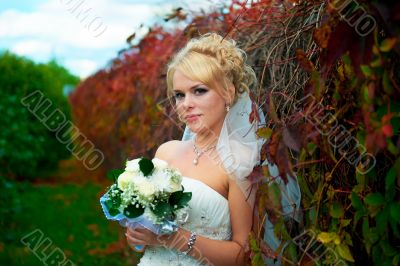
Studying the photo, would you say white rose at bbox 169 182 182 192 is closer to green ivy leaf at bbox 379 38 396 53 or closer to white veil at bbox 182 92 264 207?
white veil at bbox 182 92 264 207

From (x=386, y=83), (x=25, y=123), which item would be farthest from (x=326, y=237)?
(x=25, y=123)

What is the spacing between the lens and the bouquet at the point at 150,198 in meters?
2.23

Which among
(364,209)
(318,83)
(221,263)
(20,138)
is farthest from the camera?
(20,138)

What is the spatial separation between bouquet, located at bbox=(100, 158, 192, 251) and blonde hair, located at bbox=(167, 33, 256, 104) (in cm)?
46

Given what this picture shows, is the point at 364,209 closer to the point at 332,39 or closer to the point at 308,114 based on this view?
the point at 308,114

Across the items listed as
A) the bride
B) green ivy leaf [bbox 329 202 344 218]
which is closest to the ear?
the bride

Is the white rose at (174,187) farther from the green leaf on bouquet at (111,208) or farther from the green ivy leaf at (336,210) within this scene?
the green ivy leaf at (336,210)

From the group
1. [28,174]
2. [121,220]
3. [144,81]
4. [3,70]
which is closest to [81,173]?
[28,174]

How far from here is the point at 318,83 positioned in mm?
1528

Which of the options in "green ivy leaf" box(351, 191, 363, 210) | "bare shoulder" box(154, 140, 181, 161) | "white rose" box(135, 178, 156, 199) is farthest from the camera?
"bare shoulder" box(154, 140, 181, 161)

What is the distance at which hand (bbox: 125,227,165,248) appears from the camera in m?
2.34

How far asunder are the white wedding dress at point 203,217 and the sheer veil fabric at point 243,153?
0.43 feet

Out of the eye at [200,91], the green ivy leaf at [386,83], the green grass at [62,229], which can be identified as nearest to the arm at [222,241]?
the eye at [200,91]

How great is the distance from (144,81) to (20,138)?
597cm
